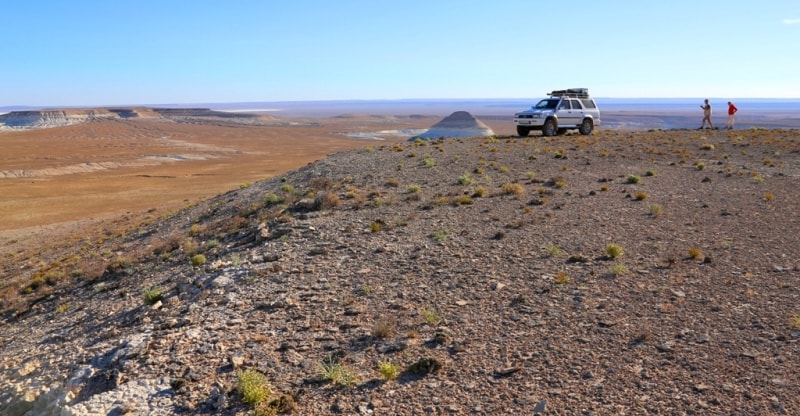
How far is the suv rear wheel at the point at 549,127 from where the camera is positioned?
1041 inches

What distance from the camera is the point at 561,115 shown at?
87.2 feet

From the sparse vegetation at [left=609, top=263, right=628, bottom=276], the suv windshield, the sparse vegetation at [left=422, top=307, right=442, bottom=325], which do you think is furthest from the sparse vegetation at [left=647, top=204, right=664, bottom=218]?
the suv windshield

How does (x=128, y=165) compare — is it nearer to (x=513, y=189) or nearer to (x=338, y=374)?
(x=513, y=189)

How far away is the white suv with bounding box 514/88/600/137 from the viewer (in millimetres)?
26469

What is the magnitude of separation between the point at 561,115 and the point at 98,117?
537ft

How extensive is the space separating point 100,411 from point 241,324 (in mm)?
1995

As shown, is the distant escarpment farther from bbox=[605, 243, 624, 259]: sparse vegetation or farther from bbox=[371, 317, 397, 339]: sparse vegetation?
bbox=[605, 243, 624, 259]: sparse vegetation

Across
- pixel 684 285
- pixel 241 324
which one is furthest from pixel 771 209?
pixel 241 324

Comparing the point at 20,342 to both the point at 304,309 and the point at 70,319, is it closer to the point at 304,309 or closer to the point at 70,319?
→ the point at 70,319

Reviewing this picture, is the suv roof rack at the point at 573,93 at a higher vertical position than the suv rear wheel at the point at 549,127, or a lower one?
higher

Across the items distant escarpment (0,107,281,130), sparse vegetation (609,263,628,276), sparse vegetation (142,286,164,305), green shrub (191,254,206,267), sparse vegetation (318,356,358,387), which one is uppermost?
sparse vegetation (609,263,628,276)

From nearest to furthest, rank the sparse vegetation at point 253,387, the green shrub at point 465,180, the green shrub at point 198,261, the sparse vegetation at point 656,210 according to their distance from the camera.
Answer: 1. the sparse vegetation at point 253,387
2. the green shrub at point 198,261
3. the sparse vegetation at point 656,210
4. the green shrub at point 465,180

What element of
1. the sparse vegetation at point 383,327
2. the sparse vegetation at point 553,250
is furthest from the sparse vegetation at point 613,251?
the sparse vegetation at point 383,327

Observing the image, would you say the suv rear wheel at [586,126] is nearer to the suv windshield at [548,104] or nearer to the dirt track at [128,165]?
the suv windshield at [548,104]
